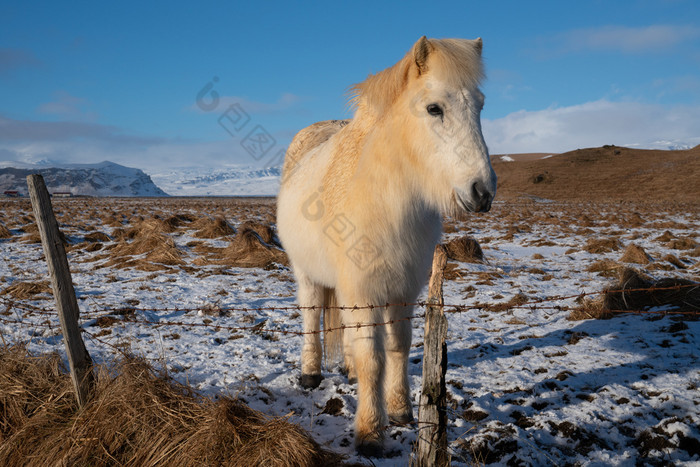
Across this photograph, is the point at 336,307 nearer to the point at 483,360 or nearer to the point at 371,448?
the point at 371,448

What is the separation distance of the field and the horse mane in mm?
1527

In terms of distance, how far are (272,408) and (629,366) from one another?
11.6 feet

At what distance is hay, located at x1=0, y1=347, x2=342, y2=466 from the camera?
A: 7.89ft

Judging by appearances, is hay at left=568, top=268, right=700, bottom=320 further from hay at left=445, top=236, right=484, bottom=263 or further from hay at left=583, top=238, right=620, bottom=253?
hay at left=583, top=238, right=620, bottom=253

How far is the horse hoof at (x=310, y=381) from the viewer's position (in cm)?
391

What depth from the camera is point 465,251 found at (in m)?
9.19

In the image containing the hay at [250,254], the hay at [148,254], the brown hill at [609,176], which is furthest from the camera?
the brown hill at [609,176]

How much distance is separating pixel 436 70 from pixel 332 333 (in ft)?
8.70

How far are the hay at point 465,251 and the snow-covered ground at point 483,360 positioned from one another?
0.92 meters

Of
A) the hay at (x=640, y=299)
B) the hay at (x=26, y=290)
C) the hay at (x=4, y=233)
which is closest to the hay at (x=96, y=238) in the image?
the hay at (x=4, y=233)

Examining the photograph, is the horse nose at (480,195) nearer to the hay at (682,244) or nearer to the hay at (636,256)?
the hay at (636,256)

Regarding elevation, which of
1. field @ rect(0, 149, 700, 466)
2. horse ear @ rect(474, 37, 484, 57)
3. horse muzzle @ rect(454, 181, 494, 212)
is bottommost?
field @ rect(0, 149, 700, 466)

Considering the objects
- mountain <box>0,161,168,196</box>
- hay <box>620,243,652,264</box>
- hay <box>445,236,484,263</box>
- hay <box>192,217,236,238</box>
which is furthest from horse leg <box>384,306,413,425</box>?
mountain <box>0,161,168,196</box>

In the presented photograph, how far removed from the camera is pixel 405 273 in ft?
9.22
